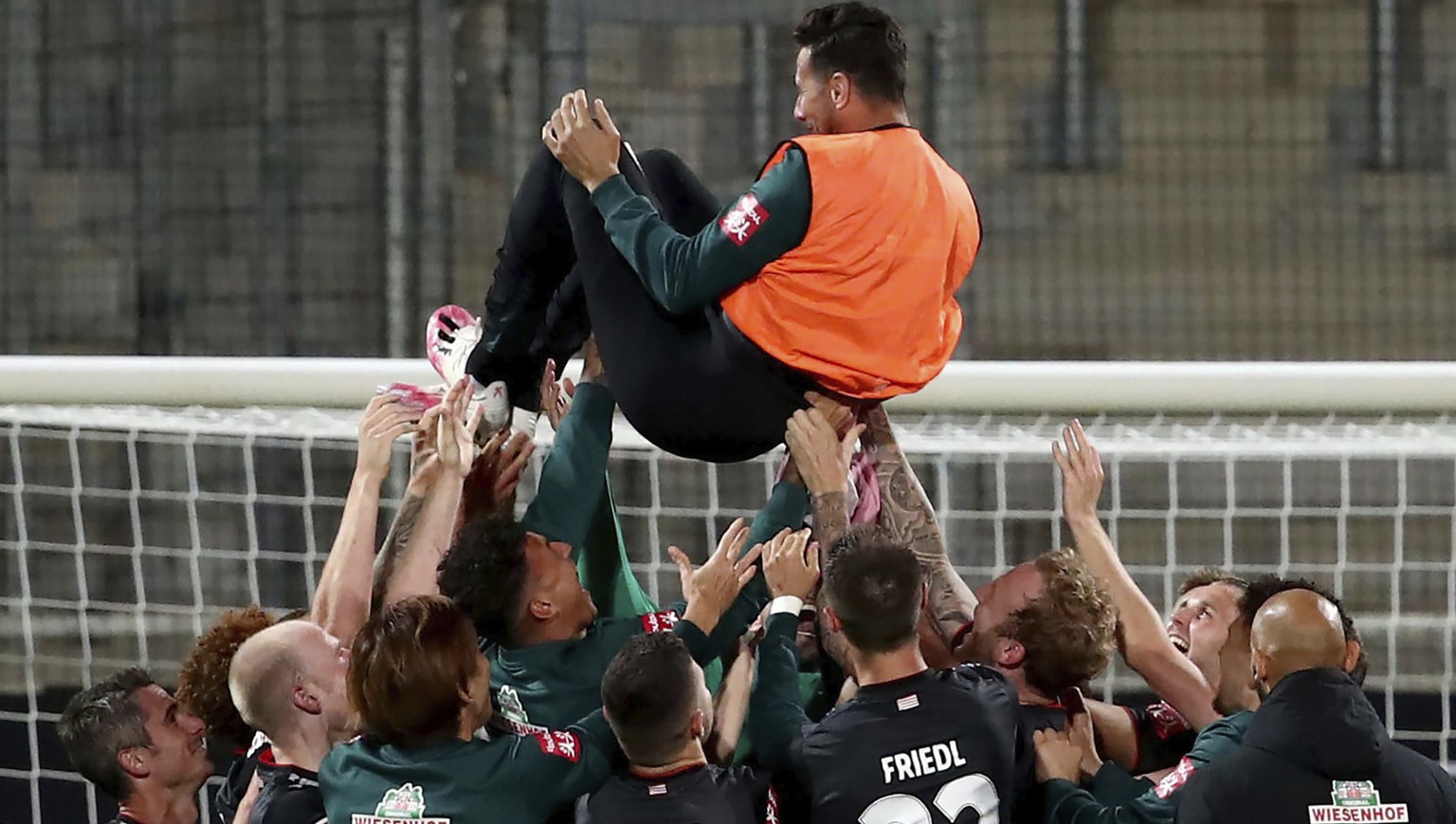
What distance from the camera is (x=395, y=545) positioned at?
3.37m

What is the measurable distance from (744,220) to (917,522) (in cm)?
79

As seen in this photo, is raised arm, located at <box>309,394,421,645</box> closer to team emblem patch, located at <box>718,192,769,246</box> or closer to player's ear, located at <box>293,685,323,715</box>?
player's ear, located at <box>293,685,323,715</box>

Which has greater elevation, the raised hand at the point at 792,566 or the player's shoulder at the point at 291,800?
the raised hand at the point at 792,566

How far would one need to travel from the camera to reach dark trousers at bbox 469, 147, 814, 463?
3123 millimetres

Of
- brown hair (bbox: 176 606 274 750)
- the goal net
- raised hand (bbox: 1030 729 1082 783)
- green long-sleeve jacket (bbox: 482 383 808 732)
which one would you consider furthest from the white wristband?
the goal net

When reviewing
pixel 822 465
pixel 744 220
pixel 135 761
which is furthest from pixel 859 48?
pixel 135 761

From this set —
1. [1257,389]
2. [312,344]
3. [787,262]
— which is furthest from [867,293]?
[312,344]

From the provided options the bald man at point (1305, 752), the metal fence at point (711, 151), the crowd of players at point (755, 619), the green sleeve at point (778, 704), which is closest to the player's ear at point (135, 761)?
the crowd of players at point (755, 619)

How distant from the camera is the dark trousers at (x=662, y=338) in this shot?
10.2 feet

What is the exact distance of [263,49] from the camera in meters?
10.2

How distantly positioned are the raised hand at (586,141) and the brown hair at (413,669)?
0.78m

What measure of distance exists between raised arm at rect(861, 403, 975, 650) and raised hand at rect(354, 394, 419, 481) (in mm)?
887

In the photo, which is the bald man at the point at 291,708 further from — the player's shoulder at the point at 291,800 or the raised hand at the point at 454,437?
the raised hand at the point at 454,437

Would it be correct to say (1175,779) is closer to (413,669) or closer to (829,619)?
(829,619)
